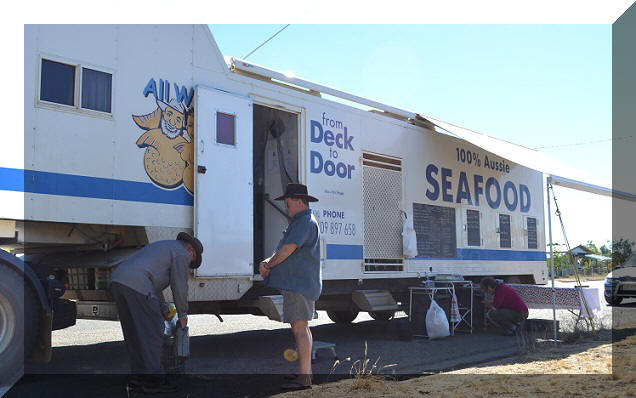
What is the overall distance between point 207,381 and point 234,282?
1.23m

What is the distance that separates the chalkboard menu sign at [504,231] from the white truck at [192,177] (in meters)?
1.62

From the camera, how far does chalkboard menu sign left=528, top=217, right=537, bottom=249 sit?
11805 mm

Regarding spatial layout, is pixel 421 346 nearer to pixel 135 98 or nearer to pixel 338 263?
pixel 338 263

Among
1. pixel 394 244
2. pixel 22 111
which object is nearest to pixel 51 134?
pixel 22 111

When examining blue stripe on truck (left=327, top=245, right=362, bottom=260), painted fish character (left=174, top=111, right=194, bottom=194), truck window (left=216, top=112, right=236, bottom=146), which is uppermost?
truck window (left=216, top=112, right=236, bottom=146)

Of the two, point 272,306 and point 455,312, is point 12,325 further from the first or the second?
point 455,312

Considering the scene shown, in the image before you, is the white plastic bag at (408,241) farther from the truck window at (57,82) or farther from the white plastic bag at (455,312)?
the truck window at (57,82)

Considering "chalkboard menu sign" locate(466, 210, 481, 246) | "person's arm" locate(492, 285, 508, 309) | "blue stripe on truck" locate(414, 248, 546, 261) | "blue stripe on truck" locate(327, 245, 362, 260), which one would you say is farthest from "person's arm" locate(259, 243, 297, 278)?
"chalkboard menu sign" locate(466, 210, 481, 246)

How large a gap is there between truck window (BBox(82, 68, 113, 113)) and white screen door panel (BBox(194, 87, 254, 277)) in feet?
3.05

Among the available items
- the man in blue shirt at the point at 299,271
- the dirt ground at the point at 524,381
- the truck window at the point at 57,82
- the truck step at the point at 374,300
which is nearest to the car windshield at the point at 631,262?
the truck step at the point at 374,300

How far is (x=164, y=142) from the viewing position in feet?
20.1

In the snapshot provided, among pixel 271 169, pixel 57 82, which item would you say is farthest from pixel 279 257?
pixel 271 169

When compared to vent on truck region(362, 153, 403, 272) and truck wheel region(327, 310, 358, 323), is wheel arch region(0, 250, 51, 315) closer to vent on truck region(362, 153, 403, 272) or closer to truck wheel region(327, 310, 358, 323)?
vent on truck region(362, 153, 403, 272)

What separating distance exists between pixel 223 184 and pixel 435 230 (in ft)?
13.6
